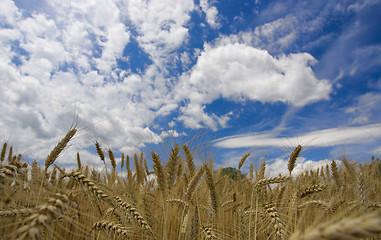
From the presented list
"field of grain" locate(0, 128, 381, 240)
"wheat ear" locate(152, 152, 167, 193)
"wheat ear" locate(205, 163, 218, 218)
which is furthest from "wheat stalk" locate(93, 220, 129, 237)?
"wheat ear" locate(205, 163, 218, 218)

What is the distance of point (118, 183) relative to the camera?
5.24 meters

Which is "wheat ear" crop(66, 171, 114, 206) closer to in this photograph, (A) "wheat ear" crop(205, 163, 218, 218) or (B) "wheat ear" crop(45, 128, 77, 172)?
(B) "wheat ear" crop(45, 128, 77, 172)

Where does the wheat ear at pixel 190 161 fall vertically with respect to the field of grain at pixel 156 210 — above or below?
above

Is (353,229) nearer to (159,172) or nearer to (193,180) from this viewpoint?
(193,180)

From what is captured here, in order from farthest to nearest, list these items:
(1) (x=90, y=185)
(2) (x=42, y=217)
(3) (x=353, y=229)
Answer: (1) (x=90, y=185) → (2) (x=42, y=217) → (3) (x=353, y=229)

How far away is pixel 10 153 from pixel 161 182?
6.20 metres

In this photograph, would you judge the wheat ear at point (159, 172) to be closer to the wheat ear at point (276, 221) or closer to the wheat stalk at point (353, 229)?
the wheat ear at point (276, 221)

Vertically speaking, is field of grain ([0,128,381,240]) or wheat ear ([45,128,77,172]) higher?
wheat ear ([45,128,77,172])

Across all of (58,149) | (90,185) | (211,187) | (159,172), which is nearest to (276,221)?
(211,187)

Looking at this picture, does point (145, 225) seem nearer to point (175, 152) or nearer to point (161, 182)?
point (161, 182)

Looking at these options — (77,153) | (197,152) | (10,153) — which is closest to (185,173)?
(197,152)

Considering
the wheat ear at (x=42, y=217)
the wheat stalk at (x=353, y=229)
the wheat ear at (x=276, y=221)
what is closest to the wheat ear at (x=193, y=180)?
the wheat ear at (x=276, y=221)

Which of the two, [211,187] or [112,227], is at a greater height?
[211,187]

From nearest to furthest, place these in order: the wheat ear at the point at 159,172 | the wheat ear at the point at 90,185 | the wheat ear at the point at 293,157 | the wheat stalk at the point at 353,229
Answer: the wheat stalk at the point at 353,229
the wheat ear at the point at 90,185
the wheat ear at the point at 159,172
the wheat ear at the point at 293,157
